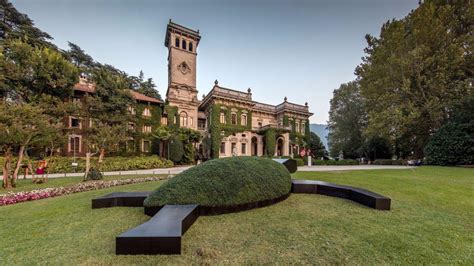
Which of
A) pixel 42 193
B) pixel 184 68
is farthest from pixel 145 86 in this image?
pixel 42 193

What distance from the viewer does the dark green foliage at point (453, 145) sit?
16609 mm

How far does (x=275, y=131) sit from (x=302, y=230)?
26593 millimetres

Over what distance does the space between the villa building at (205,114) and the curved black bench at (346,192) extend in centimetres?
2095

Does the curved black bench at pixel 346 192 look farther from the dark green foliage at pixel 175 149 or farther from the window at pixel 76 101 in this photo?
the window at pixel 76 101

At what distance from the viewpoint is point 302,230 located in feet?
11.2

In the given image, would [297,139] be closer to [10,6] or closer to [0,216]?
[0,216]

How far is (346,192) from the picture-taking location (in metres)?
5.61

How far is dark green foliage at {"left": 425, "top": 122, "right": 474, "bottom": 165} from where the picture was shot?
1661cm

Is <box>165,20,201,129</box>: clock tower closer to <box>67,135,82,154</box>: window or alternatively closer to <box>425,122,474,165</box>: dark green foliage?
<box>67,135,82,154</box>: window

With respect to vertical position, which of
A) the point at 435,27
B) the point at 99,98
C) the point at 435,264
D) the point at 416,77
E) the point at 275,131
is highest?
the point at 435,27

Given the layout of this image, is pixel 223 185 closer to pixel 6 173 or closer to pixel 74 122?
pixel 6 173

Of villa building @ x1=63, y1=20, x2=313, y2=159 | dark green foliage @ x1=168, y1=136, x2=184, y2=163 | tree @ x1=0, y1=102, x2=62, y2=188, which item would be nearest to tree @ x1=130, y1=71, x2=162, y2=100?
villa building @ x1=63, y1=20, x2=313, y2=159

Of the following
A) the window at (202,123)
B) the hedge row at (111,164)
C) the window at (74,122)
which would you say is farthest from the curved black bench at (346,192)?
the window at (74,122)

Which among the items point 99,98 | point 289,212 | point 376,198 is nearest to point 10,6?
point 99,98
